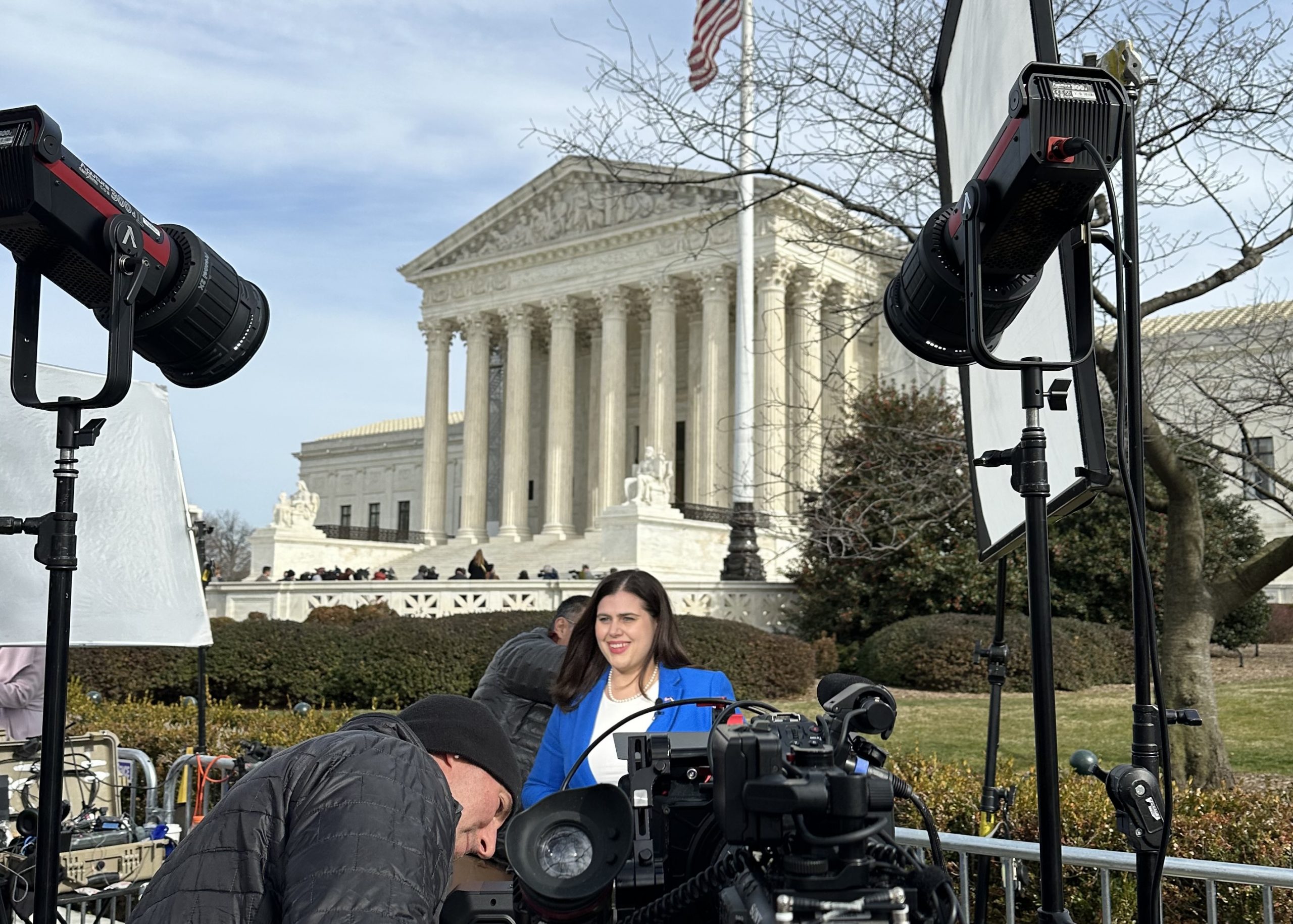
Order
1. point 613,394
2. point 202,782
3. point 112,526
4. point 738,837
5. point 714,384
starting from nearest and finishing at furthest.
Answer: point 738,837 < point 112,526 < point 202,782 < point 714,384 < point 613,394

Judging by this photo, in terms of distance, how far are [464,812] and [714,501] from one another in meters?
41.0

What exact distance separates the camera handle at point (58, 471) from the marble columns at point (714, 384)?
40.5 metres

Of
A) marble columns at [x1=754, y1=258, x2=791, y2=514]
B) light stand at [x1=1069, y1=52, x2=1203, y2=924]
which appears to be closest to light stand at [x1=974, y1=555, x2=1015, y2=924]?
light stand at [x1=1069, y1=52, x2=1203, y2=924]

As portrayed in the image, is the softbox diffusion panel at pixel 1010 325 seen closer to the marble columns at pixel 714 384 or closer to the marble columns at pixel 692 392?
the marble columns at pixel 714 384

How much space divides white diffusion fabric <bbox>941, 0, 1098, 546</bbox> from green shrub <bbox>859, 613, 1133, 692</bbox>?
14.1 meters

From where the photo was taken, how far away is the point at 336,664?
52.5ft

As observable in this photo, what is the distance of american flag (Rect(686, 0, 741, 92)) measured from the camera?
18312mm

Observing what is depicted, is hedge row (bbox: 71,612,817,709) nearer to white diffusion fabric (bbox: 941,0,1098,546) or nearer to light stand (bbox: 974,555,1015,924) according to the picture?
light stand (bbox: 974,555,1015,924)

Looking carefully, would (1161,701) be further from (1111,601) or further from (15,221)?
(1111,601)

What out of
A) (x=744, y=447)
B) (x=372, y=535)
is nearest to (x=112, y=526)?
(x=744, y=447)

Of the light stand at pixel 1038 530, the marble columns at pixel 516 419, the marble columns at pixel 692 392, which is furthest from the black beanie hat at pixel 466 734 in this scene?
the marble columns at pixel 516 419

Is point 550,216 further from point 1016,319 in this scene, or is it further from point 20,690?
point 1016,319

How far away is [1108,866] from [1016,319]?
1793mm

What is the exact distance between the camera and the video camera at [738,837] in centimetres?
161
